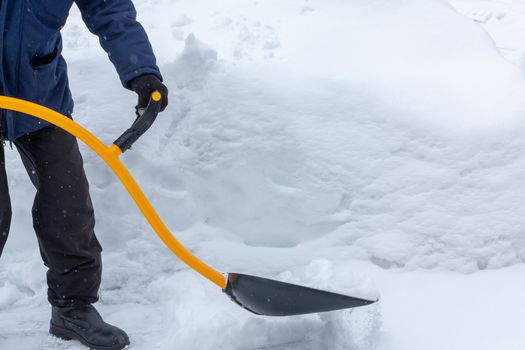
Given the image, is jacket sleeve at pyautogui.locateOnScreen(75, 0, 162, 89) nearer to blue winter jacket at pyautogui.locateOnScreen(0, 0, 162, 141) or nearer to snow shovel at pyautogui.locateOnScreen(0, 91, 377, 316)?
blue winter jacket at pyautogui.locateOnScreen(0, 0, 162, 141)

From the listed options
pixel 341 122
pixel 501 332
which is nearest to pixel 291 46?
pixel 341 122

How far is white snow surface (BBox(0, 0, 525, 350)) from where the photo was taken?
2137mm

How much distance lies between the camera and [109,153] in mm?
1737

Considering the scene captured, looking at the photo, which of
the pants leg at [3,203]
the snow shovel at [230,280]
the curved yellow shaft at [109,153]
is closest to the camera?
the curved yellow shaft at [109,153]

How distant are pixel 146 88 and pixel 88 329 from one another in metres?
0.89

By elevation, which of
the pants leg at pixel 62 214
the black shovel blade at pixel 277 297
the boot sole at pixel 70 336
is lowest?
the boot sole at pixel 70 336

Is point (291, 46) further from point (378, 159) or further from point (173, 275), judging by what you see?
point (173, 275)

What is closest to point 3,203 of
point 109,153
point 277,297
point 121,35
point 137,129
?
point 109,153

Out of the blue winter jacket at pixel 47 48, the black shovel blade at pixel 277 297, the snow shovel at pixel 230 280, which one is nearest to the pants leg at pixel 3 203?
the blue winter jacket at pixel 47 48

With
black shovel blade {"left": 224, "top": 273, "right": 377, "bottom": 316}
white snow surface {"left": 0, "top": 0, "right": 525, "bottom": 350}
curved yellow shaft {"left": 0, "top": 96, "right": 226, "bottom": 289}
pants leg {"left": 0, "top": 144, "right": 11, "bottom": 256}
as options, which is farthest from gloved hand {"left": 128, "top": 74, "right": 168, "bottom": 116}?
white snow surface {"left": 0, "top": 0, "right": 525, "bottom": 350}

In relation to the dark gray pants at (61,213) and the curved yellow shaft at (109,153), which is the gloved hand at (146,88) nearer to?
the curved yellow shaft at (109,153)

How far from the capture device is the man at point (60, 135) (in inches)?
66.8

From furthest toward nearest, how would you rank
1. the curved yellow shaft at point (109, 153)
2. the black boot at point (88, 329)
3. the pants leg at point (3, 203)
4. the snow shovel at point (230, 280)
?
the black boot at point (88, 329) → the pants leg at point (3, 203) → the snow shovel at point (230, 280) → the curved yellow shaft at point (109, 153)

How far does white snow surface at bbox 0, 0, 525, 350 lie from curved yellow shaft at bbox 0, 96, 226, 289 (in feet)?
1.07
